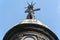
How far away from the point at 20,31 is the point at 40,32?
199 cm

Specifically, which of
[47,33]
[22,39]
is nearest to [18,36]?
[22,39]

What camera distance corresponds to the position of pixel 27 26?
32.9 metres

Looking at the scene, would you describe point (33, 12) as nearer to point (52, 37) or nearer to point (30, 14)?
point (30, 14)

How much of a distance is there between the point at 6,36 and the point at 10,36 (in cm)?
42

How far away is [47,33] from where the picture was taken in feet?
109

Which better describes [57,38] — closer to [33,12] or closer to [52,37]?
[52,37]

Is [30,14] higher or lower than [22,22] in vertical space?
higher

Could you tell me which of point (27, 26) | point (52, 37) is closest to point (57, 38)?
point (52, 37)

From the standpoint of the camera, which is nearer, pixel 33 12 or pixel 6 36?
pixel 6 36

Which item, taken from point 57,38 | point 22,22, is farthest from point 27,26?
point 57,38

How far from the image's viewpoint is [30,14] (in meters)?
36.3

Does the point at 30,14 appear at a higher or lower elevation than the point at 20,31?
higher

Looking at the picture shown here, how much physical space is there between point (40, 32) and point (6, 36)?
134 inches

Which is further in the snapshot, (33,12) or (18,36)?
(33,12)
